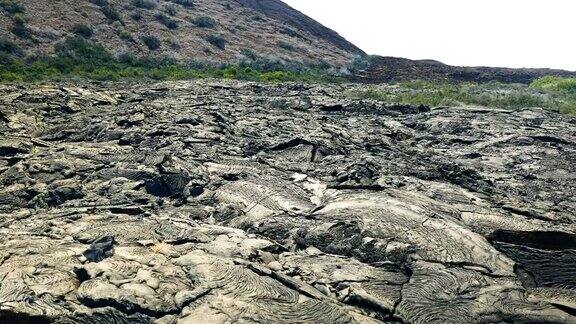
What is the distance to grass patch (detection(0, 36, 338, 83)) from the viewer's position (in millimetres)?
28219

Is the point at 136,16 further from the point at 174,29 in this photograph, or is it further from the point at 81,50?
the point at 81,50

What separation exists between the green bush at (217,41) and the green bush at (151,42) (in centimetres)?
694

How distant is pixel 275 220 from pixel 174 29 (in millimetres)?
42277

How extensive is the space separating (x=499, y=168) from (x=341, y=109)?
956 centimetres

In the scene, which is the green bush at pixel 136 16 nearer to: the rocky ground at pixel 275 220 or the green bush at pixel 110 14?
the green bush at pixel 110 14

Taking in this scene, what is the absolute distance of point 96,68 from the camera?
32.2 m

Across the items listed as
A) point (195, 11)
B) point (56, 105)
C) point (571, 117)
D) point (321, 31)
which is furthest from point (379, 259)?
point (321, 31)

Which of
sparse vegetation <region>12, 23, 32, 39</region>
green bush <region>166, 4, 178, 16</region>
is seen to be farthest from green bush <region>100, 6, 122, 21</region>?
sparse vegetation <region>12, 23, 32, 39</region>

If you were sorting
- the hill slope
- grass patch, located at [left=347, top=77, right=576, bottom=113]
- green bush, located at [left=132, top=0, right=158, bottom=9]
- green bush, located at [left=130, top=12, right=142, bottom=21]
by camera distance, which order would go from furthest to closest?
1. green bush, located at [left=132, top=0, right=158, bottom=9]
2. green bush, located at [left=130, top=12, right=142, bottom=21]
3. the hill slope
4. grass patch, located at [left=347, top=77, right=576, bottom=113]

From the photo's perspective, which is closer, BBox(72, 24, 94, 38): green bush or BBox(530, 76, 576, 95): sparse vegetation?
BBox(530, 76, 576, 95): sparse vegetation

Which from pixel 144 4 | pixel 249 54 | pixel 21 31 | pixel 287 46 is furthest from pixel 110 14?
pixel 287 46

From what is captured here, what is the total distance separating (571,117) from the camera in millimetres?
23500

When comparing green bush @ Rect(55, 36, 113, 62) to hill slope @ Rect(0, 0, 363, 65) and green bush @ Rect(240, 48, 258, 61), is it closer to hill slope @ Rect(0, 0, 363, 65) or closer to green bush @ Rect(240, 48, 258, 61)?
hill slope @ Rect(0, 0, 363, 65)

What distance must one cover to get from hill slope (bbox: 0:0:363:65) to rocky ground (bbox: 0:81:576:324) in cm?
2108
